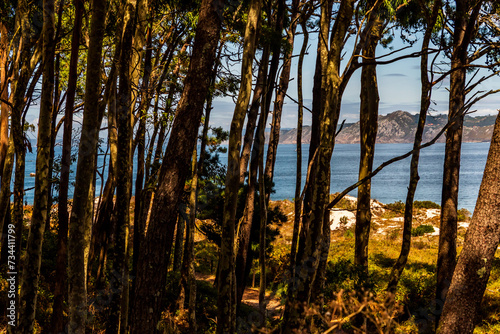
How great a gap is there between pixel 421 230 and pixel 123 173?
15269 millimetres

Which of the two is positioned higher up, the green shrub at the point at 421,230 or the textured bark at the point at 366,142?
the textured bark at the point at 366,142

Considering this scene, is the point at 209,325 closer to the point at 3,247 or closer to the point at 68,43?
the point at 3,247

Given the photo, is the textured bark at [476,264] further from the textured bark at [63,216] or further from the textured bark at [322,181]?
the textured bark at [63,216]

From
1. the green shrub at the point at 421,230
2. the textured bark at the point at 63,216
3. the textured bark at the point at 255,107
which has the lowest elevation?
the green shrub at the point at 421,230

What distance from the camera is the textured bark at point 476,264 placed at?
4.07 metres

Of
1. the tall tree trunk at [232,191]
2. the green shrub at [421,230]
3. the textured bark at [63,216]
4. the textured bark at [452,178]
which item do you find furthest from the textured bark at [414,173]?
the green shrub at [421,230]

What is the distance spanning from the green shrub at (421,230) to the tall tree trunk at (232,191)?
14158 mm

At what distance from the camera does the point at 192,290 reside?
304 inches

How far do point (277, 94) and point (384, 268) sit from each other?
6.73m

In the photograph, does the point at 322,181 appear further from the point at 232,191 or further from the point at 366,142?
the point at 366,142

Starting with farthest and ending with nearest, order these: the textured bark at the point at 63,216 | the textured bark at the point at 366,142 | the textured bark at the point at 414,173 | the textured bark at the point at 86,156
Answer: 1. the textured bark at the point at 366,142
2. the textured bark at the point at 414,173
3. the textured bark at the point at 63,216
4. the textured bark at the point at 86,156

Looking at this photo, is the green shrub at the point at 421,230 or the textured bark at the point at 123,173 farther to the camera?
the green shrub at the point at 421,230

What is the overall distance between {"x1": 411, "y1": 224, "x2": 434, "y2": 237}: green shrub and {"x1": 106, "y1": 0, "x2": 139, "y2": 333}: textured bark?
46.8 feet

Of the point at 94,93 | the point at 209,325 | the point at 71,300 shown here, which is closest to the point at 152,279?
the point at 71,300
